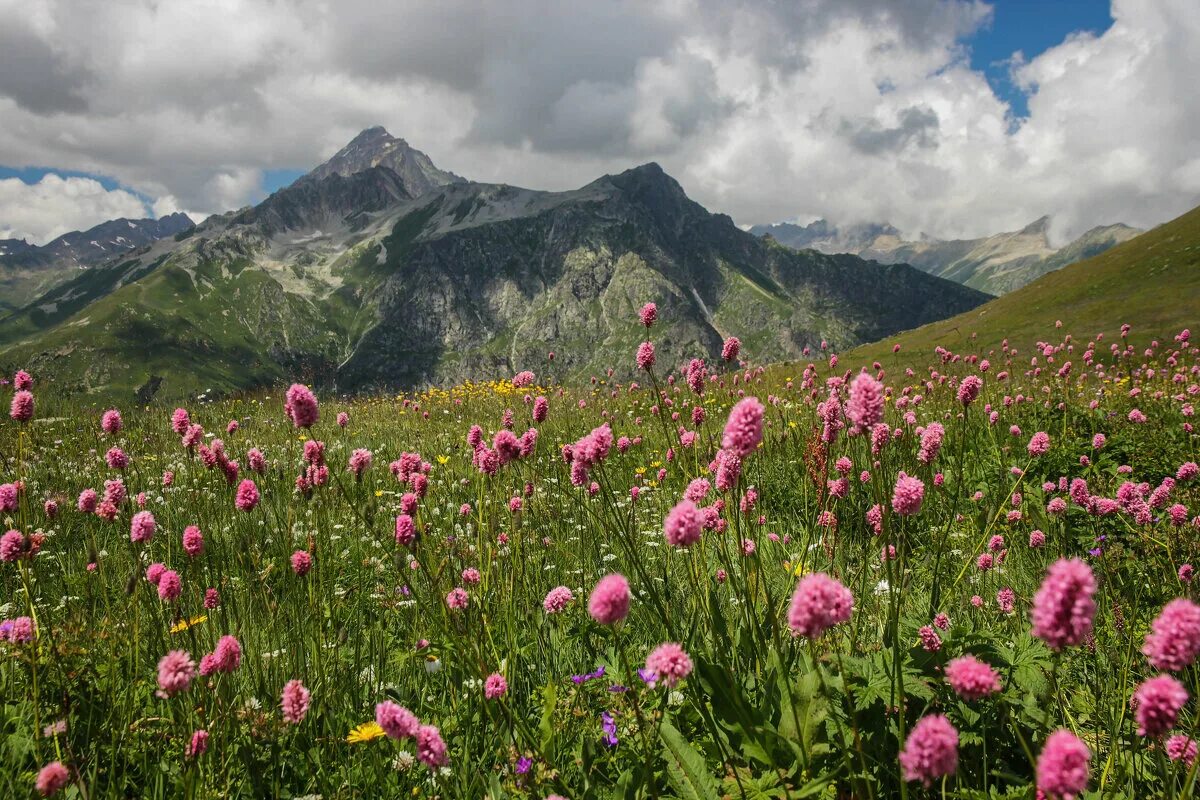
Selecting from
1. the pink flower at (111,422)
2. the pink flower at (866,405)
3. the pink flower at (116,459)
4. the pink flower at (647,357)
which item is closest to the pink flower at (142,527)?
the pink flower at (116,459)

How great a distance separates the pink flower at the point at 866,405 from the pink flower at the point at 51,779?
10.0 ft

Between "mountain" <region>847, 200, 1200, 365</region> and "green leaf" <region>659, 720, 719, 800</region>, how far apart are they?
4585cm

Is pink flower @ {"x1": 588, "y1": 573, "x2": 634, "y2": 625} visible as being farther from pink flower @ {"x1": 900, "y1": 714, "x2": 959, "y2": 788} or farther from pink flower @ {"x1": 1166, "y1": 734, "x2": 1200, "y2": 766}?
pink flower @ {"x1": 1166, "y1": 734, "x2": 1200, "y2": 766}

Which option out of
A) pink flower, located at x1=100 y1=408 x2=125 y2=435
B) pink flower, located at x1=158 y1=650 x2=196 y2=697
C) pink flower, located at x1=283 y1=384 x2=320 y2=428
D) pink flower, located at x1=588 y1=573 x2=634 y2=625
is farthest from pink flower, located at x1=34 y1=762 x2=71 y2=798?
pink flower, located at x1=100 y1=408 x2=125 y2=435

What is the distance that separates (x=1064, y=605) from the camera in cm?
140

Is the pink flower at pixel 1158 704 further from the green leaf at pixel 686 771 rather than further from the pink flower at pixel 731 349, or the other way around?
the pink flower at pixel 731 349

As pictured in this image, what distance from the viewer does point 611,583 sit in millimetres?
1942

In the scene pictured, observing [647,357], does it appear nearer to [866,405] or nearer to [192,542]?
[866,405]

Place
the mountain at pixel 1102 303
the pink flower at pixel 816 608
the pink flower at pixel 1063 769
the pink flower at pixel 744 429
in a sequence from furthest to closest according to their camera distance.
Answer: the mountain at pixel 1102 303, the pink flower at pixel 744 429, the pink flower at pixel 816 608, the pink flower at pixel 1063 769

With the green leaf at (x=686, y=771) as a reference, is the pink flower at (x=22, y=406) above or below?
above

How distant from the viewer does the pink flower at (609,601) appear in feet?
6.17

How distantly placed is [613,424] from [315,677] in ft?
23.0

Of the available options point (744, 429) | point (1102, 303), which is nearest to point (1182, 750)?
point (744, 429)

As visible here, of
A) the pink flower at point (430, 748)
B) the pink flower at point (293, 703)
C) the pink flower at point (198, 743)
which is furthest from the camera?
the pink flower at point (293, 703)
